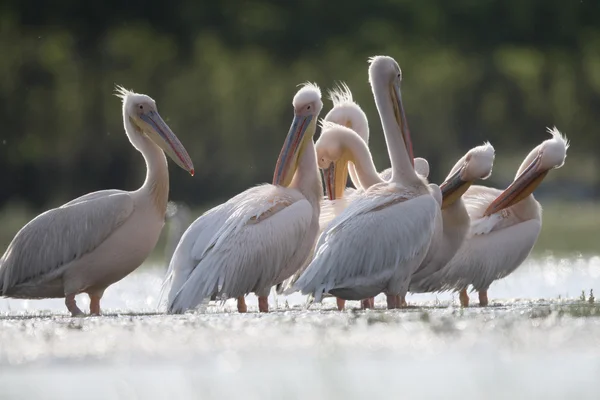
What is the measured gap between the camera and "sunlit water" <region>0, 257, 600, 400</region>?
→ 6195 mm

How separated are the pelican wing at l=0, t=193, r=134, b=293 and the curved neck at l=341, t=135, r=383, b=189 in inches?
62.6

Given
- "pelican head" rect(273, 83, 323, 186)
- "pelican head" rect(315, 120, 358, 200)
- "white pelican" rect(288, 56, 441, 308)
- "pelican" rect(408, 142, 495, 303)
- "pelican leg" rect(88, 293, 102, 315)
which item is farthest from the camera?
"pelican head" rect(315, 120, 358, 200)

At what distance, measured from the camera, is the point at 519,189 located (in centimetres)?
1052

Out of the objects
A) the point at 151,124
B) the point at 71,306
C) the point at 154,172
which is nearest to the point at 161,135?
the point at 151,124

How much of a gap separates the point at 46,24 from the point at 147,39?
8122 mm

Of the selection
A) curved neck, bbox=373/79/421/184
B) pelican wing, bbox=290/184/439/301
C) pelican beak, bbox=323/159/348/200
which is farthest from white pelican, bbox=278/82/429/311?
pelican wing, bbox=290/184/439/301

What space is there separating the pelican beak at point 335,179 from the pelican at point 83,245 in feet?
4.71

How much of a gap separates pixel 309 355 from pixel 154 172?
374 cm

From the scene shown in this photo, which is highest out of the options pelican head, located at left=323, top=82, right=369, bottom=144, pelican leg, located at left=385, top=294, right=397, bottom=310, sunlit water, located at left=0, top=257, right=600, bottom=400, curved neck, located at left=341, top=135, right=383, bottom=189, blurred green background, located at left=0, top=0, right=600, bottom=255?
blurred green background, located at left=0, top=0, right=600, bottom=255

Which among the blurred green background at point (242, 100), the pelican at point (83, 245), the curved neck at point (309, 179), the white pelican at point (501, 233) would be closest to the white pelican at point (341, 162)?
the curved neck at point (309, 179)

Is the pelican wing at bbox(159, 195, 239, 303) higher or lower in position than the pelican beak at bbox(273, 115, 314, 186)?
lower

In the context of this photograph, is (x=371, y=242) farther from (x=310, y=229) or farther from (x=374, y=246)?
(x=310, y=229)

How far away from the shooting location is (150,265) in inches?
648

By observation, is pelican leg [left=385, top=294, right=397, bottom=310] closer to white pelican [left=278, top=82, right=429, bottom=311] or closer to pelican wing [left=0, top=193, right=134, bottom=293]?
white pelican [left=278, top=82, right=429, bottom=311]
